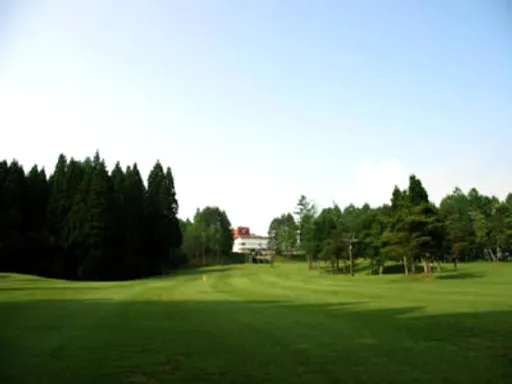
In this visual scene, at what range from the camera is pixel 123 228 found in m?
89.3

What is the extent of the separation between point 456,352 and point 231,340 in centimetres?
628

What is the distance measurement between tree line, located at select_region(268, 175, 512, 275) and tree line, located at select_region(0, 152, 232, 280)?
3301 centimetres

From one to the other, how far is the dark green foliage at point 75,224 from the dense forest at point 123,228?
17cm

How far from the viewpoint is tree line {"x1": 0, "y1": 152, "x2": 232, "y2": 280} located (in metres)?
80.1

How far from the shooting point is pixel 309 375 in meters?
9.98

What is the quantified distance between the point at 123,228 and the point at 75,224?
1049 cm

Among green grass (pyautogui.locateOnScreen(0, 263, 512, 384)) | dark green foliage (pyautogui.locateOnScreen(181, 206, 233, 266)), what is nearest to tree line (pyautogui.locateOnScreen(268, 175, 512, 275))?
dark green foliage (pyautogui.locateOnScreen(181, 206, 233, 266))

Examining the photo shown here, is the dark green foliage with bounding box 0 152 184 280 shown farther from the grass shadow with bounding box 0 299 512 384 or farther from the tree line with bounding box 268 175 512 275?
the grass shadow with bounding box 0 299 512 384

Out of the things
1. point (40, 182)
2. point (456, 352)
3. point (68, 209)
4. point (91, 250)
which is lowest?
point (456, 352)

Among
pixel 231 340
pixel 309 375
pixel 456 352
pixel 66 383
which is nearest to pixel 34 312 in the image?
pixel 231 340

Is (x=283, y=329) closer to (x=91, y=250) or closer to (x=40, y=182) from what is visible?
(x=91, y=250)

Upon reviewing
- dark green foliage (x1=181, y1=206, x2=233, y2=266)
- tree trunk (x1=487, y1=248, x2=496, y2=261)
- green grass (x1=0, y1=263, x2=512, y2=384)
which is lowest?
green grass (x1=0, y1=263, x2=512, y2=384)

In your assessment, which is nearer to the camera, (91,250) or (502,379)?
(502,379)

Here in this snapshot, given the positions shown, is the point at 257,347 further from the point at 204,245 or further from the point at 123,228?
the point at 204,245
